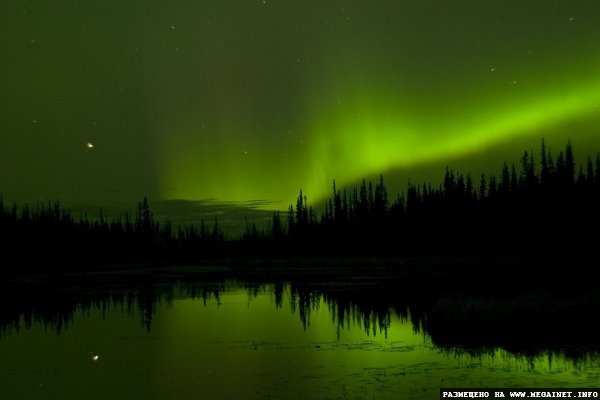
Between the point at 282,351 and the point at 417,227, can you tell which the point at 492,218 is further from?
the point at 282,351

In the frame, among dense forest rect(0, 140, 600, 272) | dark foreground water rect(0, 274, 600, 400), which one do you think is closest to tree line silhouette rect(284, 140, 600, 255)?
dense forest rect(0, 140, 600, 272)

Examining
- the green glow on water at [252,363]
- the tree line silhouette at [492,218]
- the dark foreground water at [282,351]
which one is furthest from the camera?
the tree line silhouette at [492,218]

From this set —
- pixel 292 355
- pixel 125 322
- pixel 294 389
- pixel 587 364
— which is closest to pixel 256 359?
pixel 292 355

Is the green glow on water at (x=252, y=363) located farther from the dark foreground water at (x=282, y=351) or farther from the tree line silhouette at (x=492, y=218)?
the tree line silhouette at (x=492, y=218)

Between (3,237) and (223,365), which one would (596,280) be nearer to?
(223,365)

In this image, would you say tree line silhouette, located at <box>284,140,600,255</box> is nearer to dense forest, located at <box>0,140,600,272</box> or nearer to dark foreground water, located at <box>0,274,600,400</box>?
dense forest, located at <box>0,140,600,272</box>

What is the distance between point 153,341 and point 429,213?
355 feet

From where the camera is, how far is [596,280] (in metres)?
54.6

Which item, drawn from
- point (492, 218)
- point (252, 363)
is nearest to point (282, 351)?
point (252, 363)

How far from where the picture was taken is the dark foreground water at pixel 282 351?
23812mm

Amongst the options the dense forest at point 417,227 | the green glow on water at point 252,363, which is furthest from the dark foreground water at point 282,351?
the dense forest at point 417,227

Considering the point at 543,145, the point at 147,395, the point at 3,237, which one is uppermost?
the point at 543,145

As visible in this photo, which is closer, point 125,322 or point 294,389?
point 294,389

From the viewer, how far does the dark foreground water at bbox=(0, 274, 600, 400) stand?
78.1ft
